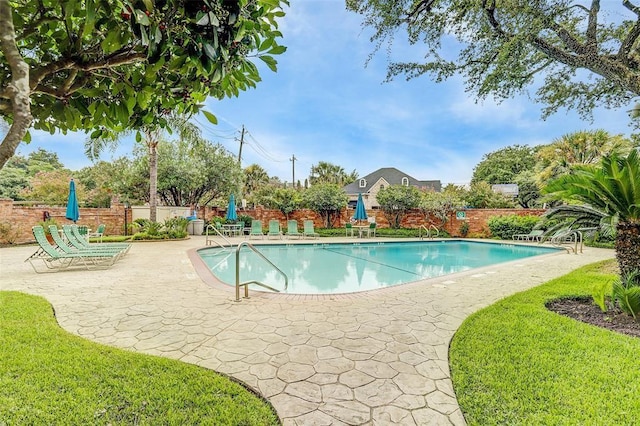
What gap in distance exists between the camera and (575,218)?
5547mm

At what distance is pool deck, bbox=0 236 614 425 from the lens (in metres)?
2.58

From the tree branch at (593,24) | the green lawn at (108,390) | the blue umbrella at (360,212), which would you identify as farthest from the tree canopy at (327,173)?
the green lawn at (108,390)

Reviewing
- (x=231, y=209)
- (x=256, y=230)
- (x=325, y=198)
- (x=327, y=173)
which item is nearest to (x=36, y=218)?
(x=231, y=209)

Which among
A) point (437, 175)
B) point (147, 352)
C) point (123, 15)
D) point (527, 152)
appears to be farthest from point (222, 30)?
point (527, 152)

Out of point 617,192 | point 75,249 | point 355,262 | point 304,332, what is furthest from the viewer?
point 355,262

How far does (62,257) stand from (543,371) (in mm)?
9568

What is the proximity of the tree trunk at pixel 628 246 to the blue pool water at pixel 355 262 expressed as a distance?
480cm

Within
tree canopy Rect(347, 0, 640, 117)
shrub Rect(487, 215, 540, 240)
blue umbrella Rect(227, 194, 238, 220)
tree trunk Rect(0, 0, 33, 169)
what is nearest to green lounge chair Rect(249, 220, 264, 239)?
blue umbrella Rect(227, 194, 238, 220)

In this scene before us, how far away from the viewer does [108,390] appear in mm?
2570

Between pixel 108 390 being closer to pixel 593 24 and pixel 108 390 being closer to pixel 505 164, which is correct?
pixel 593 24

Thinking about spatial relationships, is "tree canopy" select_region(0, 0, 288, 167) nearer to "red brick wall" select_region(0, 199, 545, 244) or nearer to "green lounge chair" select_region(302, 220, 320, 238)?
A: "red brick wall" select_region(0, 199, 545, 244)

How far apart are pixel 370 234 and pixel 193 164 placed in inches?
493

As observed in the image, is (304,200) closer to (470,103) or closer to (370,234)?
(370,234)

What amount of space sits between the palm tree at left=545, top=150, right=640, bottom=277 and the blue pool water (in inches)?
188
